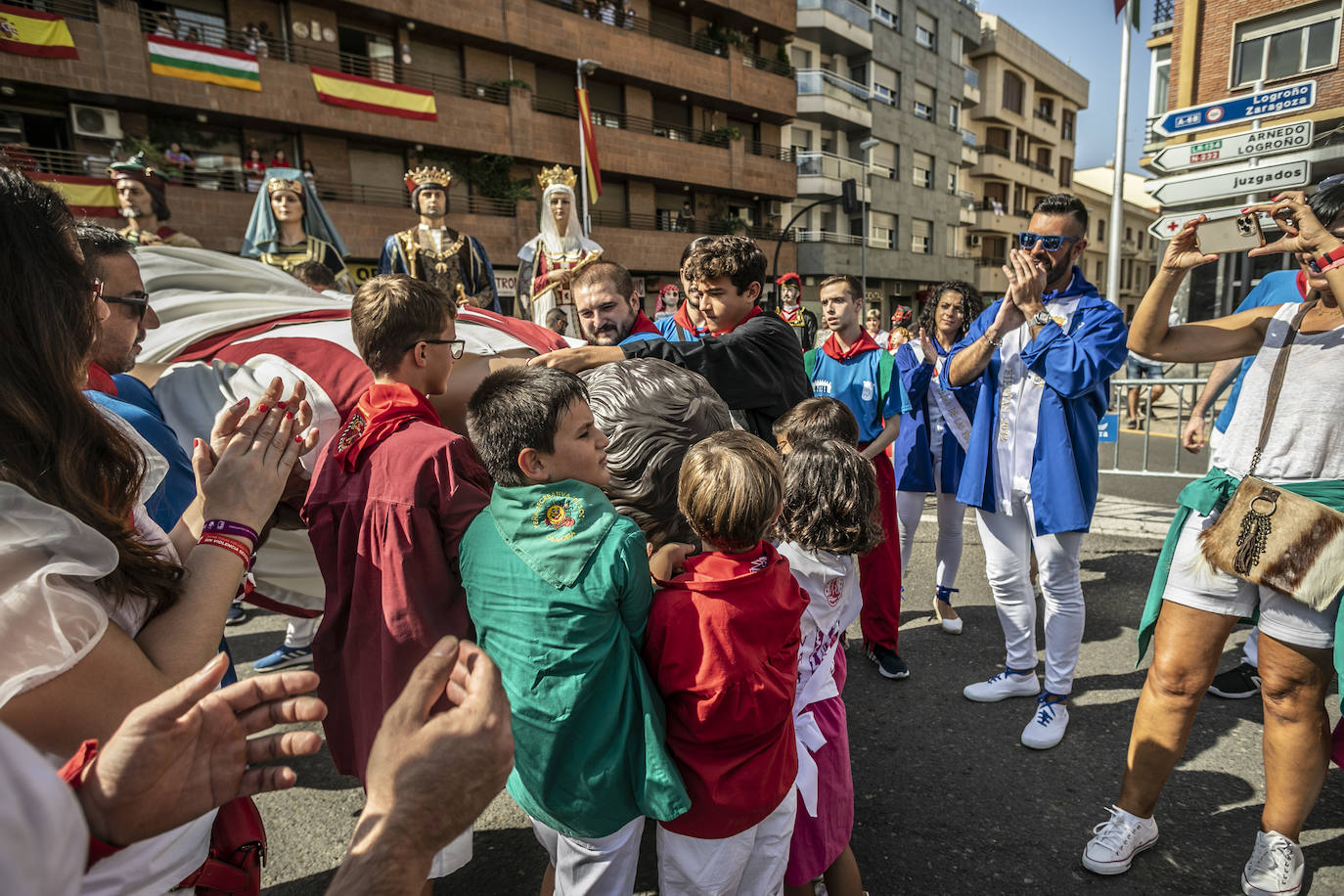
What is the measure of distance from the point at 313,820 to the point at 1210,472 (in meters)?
3.29

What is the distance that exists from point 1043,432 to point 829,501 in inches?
59.9

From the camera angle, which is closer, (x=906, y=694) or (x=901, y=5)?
(x=906, y=694)

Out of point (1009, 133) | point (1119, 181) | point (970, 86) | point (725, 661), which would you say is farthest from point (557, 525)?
point (1009, 133)

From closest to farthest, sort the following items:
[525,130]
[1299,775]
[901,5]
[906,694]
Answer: [1299,775] < [906,694] < [525,130] < [901,5]

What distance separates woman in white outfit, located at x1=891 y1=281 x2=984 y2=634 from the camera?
4.07 m

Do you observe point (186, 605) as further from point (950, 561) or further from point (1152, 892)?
point (950, 561)

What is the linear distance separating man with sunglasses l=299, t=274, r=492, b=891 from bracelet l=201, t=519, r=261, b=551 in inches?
18.9

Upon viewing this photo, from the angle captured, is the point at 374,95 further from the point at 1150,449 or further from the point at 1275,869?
the point at 1275,869

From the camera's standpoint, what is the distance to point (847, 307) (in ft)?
13.2

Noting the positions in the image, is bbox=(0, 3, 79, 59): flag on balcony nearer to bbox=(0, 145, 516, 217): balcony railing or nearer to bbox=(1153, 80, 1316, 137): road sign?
bbox=(0, 145, 516, 217): balcony railing

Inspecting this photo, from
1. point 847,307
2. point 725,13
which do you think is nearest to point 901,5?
point 725,13

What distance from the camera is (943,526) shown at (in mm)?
4164

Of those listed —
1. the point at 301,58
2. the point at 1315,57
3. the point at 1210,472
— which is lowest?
the point at 1210,472

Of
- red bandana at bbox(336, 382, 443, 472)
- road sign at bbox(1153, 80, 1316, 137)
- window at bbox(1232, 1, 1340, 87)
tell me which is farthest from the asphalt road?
window at bbox(1232, 1, 1340, 87)
